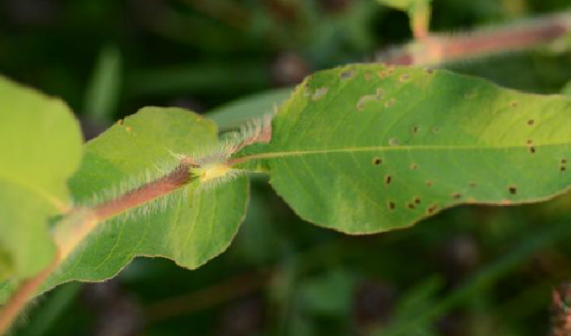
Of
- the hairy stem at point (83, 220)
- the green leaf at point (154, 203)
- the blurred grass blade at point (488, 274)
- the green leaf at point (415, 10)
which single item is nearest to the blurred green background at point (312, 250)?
the blurred grass blade at point (488, 274)

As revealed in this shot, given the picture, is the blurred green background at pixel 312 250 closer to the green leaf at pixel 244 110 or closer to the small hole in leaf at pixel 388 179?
the green leaf at pixel 244 110

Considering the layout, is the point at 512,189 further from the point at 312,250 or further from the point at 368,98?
the point at 312,250

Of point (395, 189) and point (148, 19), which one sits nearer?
Result: point (395, 189)

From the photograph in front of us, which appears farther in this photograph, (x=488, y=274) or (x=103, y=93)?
(x=103, y=93)

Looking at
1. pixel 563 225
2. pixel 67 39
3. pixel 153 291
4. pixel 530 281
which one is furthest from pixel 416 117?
pixel 67 39

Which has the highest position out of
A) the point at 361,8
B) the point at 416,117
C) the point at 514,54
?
the point at 361,8

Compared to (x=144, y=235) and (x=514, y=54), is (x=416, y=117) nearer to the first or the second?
(x=144, y=235)

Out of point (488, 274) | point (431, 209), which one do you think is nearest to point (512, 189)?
point (431, 209)
